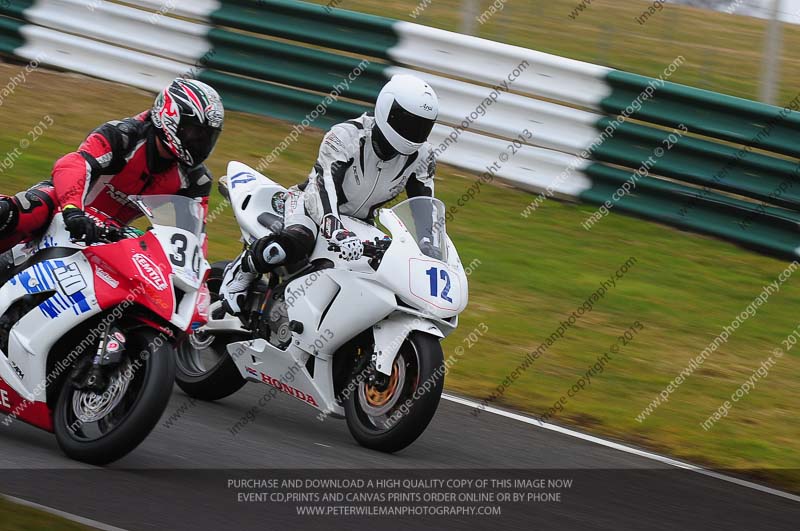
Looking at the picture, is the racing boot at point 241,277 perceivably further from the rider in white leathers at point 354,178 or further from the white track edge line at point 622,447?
the white track edge line at point 622,447

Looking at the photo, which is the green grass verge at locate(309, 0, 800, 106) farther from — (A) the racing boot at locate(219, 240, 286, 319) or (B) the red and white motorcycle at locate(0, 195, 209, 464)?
(B) the red and white motorcycle at locate(0, 195, 209, 464)

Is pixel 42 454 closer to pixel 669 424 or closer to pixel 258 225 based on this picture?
pixel 258 225

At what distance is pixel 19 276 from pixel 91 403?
0.77 metres

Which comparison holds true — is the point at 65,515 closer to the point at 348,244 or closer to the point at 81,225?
the point at 81,225

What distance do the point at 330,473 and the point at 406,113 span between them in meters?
2.06

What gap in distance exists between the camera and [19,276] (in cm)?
606

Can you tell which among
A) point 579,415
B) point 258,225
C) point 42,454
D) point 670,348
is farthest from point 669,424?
point 42,454

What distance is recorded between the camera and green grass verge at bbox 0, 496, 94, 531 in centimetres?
476

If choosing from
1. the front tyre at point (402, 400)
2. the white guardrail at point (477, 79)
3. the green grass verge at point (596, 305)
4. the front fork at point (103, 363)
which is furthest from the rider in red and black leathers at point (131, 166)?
the white guardrail at point (477, 79)

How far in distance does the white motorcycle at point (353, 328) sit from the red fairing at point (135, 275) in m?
1.38

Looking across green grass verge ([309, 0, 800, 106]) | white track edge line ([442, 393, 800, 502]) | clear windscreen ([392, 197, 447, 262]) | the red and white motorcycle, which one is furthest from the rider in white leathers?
green grass verge ([309, 0, 800, 106])

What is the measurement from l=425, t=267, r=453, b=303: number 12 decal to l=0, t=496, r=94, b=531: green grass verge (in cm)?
247

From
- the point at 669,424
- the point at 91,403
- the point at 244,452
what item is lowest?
the point at 669,424

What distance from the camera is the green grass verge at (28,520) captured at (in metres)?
4.76
